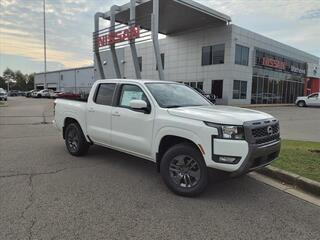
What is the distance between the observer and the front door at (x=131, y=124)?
5.26 metres

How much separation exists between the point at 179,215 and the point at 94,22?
31.3m

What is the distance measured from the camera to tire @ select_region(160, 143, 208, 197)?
4.56 m

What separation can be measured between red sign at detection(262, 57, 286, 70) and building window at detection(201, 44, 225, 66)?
6288mm

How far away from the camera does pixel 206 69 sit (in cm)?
3300

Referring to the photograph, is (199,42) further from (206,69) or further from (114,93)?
(114,93)

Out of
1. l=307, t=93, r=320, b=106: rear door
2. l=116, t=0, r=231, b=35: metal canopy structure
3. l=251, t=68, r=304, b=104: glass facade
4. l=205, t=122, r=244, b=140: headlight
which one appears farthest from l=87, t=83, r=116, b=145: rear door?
l=307, t=93, r=320, b=106: rear door

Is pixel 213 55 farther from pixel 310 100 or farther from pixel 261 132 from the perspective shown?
pixel 261 132

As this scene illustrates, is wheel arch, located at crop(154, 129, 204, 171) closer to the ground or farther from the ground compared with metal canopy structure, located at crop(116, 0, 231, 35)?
closer to the ground

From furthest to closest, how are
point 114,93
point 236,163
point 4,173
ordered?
point 114,93
point 4,173
point 236,163

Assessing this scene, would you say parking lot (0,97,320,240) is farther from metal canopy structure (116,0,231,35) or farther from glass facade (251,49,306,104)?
glass facade (251,49,306,104)

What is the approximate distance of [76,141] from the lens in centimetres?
726

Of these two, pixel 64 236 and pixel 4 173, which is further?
pixel 4 173

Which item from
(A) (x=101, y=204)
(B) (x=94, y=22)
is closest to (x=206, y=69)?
(B) (x=94, y=22)

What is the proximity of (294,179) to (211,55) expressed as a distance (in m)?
29.0
